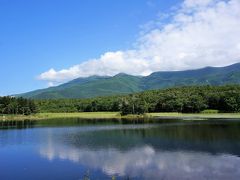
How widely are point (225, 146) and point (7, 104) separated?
462ft

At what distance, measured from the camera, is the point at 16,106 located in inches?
6506

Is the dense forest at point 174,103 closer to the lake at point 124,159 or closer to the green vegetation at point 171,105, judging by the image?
the green vegetation at point 171,105

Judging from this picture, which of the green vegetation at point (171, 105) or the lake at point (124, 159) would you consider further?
the green vegetation at point (171, 105)

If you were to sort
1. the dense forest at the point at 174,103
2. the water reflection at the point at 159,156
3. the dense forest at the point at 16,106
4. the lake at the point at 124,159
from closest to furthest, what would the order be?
the lake at the point at 124,159 < the water reflection at the point at 159,156 < the dense forest at the point at 174,103 < the dense forest at the point at 16,106

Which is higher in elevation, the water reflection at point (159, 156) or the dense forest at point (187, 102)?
the dense forest at point (187, 102)

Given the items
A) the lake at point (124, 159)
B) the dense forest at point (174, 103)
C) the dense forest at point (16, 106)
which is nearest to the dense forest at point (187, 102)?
the dense forest at point (174, 103)

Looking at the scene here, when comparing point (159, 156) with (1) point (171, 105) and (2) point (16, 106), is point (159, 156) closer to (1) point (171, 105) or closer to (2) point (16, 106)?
(1) point (171, 105)

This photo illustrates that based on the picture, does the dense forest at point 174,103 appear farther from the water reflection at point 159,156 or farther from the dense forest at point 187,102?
the water reflection at point 159,156

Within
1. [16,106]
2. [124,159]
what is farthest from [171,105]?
[124,159]

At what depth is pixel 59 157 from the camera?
43.9 metres

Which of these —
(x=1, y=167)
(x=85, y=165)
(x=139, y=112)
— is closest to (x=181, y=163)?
(x=85, y=165)

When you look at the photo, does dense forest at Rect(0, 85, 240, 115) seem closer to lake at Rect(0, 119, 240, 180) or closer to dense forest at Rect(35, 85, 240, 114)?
dense forest at Rect(35, 85, 240, 114)

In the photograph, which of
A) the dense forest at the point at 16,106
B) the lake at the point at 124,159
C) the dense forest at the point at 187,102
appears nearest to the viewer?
the lake at the point at 124,159

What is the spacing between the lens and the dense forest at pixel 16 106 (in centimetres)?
→ 16512
